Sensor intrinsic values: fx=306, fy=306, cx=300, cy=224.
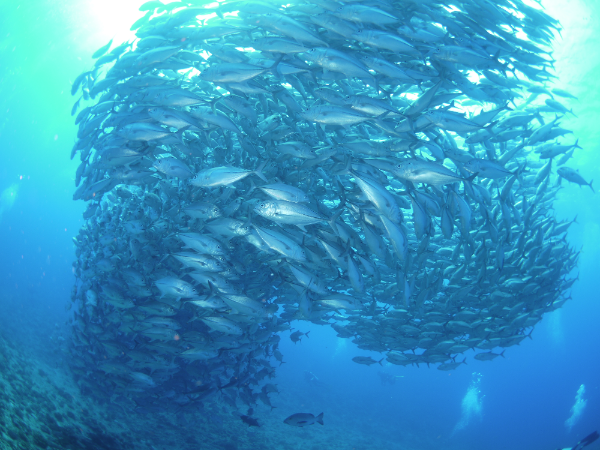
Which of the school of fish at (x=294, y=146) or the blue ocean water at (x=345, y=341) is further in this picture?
the blue ocean water at (x=345, y=341)

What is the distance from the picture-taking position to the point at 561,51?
42.9 ft

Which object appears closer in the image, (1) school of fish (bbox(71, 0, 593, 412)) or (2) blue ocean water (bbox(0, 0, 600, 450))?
(1) school of fish (bbox(71, 0, 593, 412))

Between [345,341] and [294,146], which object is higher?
[345,341]

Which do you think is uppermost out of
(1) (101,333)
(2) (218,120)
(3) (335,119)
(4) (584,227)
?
(4) (584,227)

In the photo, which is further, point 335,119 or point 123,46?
point 123,46

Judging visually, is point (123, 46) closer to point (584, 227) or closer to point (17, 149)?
point (584, 227)

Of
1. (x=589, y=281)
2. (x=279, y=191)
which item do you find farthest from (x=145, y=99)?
(x=589, y=281)

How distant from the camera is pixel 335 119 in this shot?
404 cm

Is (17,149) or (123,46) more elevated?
(17,149)

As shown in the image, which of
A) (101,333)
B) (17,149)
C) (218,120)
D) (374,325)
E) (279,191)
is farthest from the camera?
(17,149)

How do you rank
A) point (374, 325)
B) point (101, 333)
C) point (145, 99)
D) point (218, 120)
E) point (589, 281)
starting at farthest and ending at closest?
1. point (589, 281)
2. point (374, 325)
3. point (101, 333)
4. point (145, 99)
5. point (218, 120)

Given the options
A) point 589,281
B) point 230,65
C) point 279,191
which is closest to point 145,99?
point 230,65

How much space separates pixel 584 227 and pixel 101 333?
120ft

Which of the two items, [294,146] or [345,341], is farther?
[345,341]
